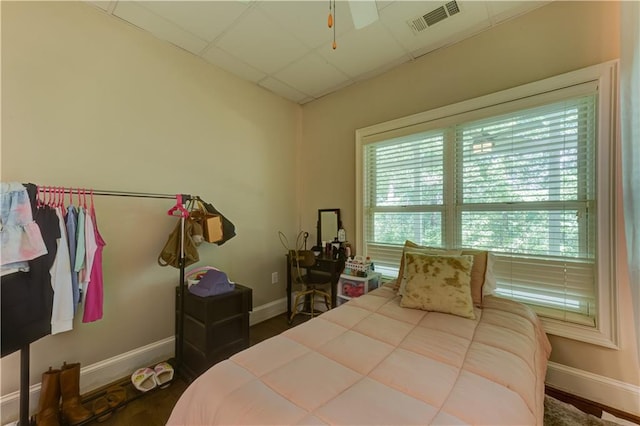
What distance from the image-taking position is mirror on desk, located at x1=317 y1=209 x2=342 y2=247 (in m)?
3.10

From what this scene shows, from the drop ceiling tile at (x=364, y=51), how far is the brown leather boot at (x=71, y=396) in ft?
10.1

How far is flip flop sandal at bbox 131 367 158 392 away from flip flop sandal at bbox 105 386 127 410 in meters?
0.08

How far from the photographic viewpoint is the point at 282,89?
308 centimetres

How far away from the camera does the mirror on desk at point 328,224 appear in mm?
3096

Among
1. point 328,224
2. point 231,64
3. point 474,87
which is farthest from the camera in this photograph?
point 328,224

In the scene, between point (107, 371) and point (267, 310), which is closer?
point (107, 371)

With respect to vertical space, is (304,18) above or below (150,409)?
above

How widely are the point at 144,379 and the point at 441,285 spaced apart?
2.26m

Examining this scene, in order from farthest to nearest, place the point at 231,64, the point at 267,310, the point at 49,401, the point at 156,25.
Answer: the point at 267,310 → the point at 231,64 → the point at 156,25 → the point at 49,401

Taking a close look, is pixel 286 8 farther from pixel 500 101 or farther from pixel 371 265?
pixel 371 265

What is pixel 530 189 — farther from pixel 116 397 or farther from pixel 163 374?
pixel 116 397

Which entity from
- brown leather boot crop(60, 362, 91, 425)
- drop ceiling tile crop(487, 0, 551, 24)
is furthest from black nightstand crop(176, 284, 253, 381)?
drop ceiling tile crop(487, 0, 551, 24)

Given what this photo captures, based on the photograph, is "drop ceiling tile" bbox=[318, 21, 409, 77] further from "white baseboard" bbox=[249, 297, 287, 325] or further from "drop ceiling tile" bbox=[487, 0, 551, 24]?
"white baseboard" bbox=[249, 297, 287, 325]

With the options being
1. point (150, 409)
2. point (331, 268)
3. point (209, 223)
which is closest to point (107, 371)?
point (150, 409)
